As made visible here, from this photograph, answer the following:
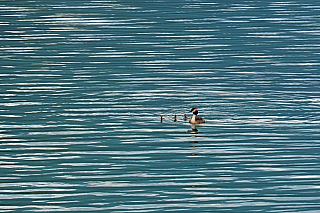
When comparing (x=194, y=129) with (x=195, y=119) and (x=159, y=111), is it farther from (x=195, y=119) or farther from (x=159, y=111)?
(x=159, y=111)

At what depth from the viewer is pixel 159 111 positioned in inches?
1129

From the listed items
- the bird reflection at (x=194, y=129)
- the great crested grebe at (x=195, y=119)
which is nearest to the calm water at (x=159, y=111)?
the bird reflection at (x=194, y=129)

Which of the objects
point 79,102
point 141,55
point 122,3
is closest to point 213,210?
point 79,102

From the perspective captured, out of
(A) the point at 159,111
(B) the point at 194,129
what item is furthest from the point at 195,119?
(A) the point at 159,111

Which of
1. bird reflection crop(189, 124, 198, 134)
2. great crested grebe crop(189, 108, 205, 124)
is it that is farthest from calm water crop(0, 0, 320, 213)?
great crested grebe crop(189, 108, 205, 124)

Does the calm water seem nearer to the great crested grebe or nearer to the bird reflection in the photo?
the bird reflection

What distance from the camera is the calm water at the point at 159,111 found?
20.4 m

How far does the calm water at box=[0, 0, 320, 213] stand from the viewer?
20.4 metres

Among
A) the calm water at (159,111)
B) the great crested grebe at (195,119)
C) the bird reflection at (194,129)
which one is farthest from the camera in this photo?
the great crested grebe at (195,119)

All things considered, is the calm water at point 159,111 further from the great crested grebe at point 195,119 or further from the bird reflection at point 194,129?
the great crested grebe at point 195,119

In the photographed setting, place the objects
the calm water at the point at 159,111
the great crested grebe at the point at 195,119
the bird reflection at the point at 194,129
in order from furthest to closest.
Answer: the great crested grebe at the point at 195,119
the bird reflection at the point at 194,129
the calm water at the point at 159,111

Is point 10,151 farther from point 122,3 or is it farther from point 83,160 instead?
point 122,3

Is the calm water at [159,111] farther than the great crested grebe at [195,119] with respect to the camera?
No

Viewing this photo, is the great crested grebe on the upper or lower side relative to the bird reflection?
upper
